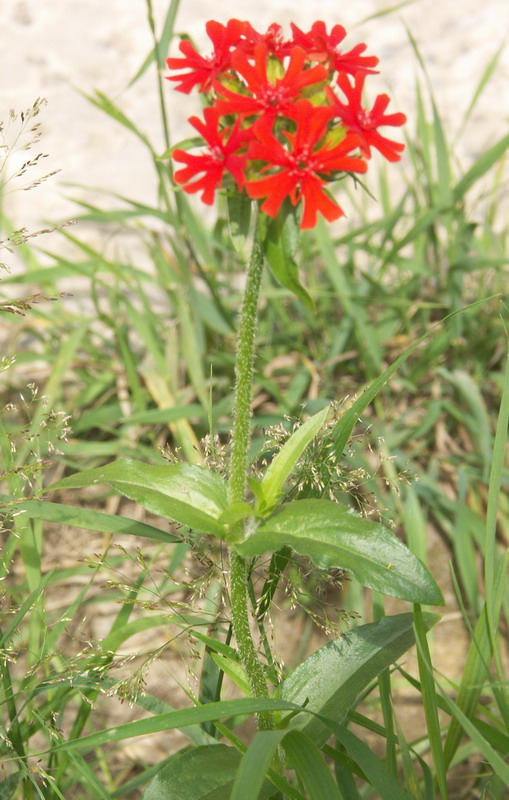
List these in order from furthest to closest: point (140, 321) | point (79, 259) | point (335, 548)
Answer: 1. point (79, 259)
2. point (140, 321)
3. point (335, 548)

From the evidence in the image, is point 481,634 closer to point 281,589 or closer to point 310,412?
point 281,589

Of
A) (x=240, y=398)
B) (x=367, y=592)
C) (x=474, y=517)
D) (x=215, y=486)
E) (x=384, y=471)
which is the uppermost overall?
(x=240, y=398)

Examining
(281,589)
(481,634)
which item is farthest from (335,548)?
(281,589)

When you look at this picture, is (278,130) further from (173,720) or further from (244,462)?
(173,720)

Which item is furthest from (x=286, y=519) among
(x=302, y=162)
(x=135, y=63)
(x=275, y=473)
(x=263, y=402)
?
(x=135, y=63)

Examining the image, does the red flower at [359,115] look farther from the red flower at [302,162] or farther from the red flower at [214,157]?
the red flower at [214,157]

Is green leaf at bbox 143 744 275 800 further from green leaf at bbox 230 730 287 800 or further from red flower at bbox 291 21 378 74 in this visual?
red flower at bbox 291 21 378 74

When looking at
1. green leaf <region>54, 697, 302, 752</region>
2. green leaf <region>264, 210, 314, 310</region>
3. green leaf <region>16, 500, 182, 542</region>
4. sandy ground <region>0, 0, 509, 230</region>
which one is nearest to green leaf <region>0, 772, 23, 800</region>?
green leaf <region>54, 697, 302, 752</region>
